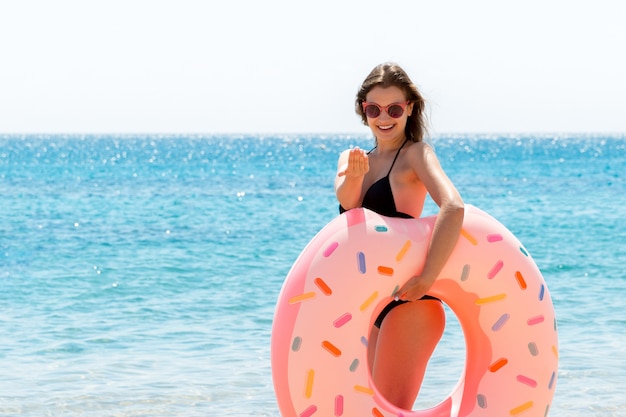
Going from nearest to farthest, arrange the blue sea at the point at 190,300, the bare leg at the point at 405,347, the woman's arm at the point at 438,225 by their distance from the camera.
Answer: the woman's arm at the point at 438,225 → the bare leg at the point at 405,347 → the blue sea at the point at 190,300

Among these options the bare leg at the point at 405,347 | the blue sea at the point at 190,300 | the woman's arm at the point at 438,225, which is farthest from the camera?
the blue sea at the point at 190,300

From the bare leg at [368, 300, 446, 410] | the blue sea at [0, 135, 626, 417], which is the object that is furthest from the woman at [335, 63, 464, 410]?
the blue sea at [0, 135, 626, 417]

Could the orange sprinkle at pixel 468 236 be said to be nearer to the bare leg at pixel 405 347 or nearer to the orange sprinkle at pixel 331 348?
the bare leg at pixel 405 347

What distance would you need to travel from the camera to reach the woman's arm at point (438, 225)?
295 cm

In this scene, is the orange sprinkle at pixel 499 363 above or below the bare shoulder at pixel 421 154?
below

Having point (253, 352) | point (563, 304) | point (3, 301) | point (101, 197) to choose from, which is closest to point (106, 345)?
point (253, 352)

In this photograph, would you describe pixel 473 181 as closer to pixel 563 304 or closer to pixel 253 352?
pixel 563 304

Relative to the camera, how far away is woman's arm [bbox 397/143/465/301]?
2951 millimetres
